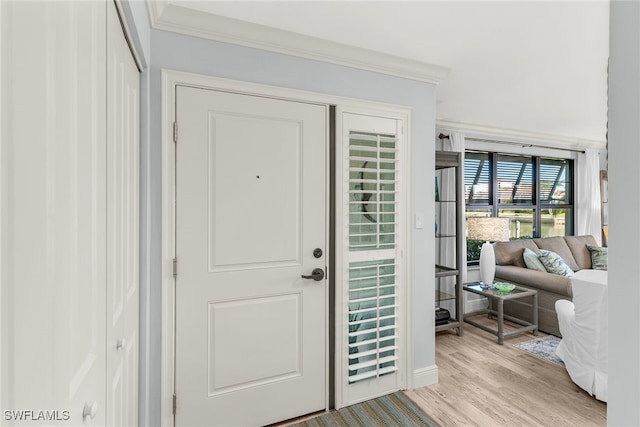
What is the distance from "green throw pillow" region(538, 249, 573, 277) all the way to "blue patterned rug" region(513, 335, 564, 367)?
825 millimetres

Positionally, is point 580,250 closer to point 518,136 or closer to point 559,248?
point 559,248

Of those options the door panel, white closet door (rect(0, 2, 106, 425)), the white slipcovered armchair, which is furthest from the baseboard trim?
white closet door (rect(0, 2, 106, 425))

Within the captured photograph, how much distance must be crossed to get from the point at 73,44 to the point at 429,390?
9.26 feet

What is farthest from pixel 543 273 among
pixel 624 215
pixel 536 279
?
pixel 624 215

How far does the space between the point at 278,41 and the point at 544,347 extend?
3.65m

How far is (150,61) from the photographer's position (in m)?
1.79

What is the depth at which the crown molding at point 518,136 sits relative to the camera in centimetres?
417

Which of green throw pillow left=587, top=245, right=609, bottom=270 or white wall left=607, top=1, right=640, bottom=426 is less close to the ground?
white wall left=607, top=1, right=640, bottom=426

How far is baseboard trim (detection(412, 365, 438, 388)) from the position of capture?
2539 millimetres

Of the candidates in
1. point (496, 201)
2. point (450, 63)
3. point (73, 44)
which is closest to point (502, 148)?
point (496, 201)

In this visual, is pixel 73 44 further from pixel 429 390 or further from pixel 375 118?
pixel 429 390

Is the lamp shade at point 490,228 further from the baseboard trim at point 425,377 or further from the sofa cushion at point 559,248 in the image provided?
the baseboard trim at point 425,377

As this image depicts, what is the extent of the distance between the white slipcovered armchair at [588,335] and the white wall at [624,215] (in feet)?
7.49

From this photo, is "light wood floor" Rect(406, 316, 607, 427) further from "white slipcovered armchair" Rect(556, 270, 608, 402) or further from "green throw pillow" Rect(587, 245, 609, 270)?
"green throw pillow" Rect(587, 245, 609, 270)
